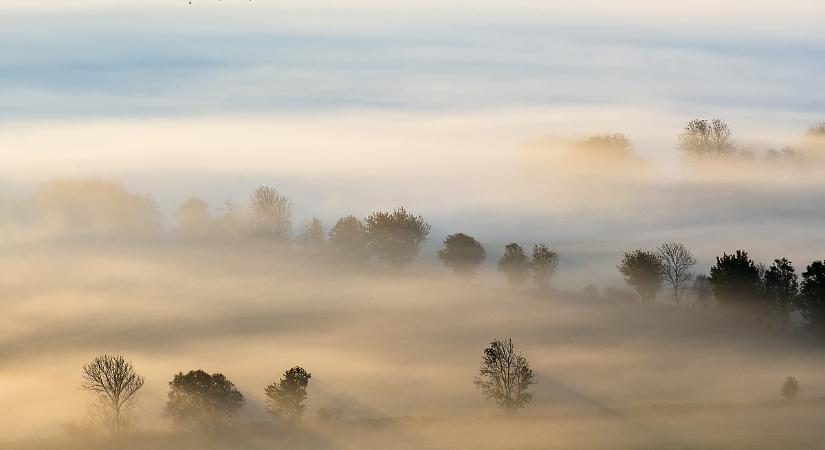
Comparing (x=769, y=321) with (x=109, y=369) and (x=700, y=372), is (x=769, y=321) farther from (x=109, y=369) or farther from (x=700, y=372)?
(x=109, y=369)

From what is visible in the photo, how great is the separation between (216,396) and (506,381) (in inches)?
1361

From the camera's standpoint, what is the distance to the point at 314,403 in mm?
171875

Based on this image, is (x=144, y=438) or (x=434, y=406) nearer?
(x=144, y=438)

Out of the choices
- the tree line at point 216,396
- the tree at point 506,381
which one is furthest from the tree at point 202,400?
the tree at point 506,381

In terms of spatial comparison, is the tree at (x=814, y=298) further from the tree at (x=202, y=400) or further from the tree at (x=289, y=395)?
the tree at (x=202, y=400)

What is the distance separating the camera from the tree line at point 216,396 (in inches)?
6289

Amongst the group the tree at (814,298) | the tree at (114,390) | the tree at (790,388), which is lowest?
the tree at (790,388)

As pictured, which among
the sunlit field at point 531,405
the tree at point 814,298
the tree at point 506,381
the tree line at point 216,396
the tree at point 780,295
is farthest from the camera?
the tree at point 780,295

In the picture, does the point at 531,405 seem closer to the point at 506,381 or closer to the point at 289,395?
the point at 506,381

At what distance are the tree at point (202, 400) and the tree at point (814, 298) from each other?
81.2m

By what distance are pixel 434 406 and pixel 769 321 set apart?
2316 inches

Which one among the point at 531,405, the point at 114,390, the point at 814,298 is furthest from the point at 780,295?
the point at 114,390

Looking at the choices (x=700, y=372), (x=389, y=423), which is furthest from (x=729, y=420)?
(x=389, y=423)

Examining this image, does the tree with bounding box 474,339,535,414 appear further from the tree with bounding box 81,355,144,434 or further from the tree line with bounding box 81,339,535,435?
the tree with bounding box 81,355,144,434
